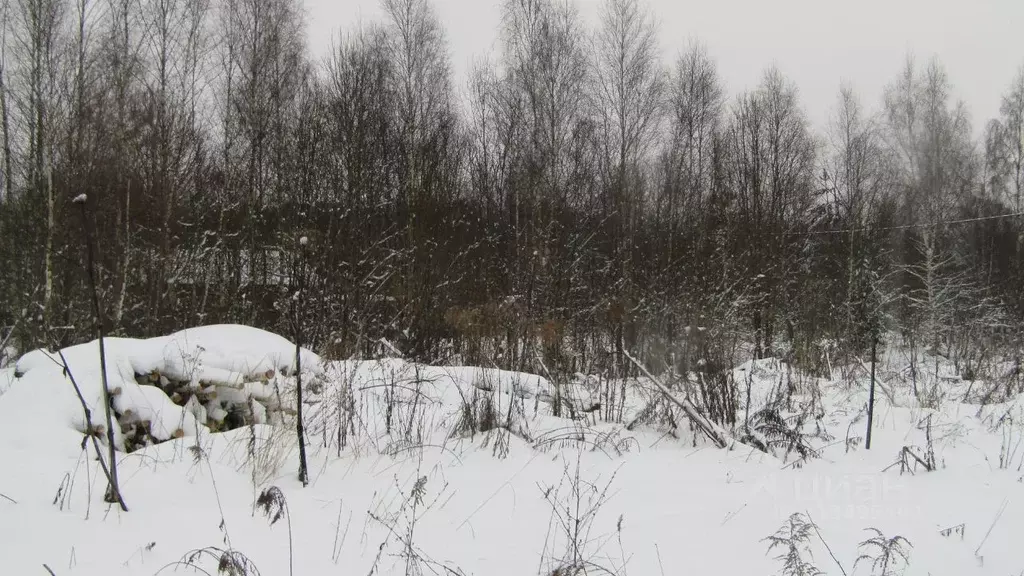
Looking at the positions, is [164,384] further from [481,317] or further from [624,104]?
[624,104]

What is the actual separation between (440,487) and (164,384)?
2624 mm

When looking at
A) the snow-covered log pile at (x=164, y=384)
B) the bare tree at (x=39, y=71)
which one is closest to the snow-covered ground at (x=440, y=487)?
the snow-covered log pile at (x=164, y=384)

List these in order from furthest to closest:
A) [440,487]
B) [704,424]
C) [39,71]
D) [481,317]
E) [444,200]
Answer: [444,200] < [39,71] < [481,317] < [704,424] < [440,487]

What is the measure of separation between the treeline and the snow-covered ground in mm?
1561

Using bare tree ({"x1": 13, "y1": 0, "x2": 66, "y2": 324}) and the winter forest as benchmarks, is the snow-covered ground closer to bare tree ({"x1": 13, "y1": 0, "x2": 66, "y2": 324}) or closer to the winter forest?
the winter forest

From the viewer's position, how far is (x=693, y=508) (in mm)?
2965

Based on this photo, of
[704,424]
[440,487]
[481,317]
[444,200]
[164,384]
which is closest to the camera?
[440,487]

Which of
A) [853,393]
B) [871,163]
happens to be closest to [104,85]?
[853,393]

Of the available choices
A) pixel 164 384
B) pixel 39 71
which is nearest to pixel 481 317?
pixel 164 384

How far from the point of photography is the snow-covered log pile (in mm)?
3555

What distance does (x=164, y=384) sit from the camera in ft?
14.3

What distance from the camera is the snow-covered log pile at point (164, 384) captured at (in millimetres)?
3555

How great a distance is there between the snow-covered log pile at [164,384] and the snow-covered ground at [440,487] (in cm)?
2

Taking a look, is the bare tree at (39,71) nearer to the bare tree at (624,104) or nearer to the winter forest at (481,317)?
the winter forest at (481,317)
